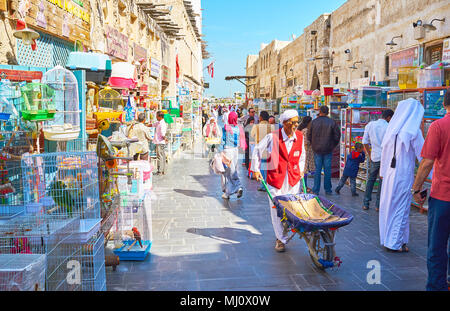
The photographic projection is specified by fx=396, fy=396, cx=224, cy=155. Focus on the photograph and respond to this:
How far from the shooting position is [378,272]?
4.36m

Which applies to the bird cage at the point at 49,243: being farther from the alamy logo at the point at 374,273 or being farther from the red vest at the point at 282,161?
the alamy logo at the point at 374,273

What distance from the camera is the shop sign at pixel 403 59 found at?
1285 centimetres

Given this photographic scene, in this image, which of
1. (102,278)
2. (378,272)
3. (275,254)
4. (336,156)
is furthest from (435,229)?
(336,156)

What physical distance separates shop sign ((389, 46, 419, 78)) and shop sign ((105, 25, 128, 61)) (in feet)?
30.1

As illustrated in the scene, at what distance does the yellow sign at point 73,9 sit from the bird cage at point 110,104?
162cm

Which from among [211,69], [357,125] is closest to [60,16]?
[357,125]

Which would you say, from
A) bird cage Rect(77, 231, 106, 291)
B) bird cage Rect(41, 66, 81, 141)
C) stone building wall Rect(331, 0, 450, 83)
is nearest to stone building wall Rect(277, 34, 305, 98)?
stone building wall Rect(331, 0, 450, 83)

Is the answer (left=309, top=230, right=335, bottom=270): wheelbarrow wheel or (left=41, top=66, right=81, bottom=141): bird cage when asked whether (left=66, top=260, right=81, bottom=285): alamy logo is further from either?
(left=309, top=230, right=335, bottom=270): wheelbarrow wheel

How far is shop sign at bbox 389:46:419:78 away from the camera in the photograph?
12.9m

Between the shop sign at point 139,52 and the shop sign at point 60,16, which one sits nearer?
the shop sign at point 60,16

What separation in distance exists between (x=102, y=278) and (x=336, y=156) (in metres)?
8.04

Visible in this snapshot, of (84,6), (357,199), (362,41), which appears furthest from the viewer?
(362,41)

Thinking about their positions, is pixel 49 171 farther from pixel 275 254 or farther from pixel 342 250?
pixel 342 250

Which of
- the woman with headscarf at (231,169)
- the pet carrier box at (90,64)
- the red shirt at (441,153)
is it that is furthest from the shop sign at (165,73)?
the red shirt at (441,153)
